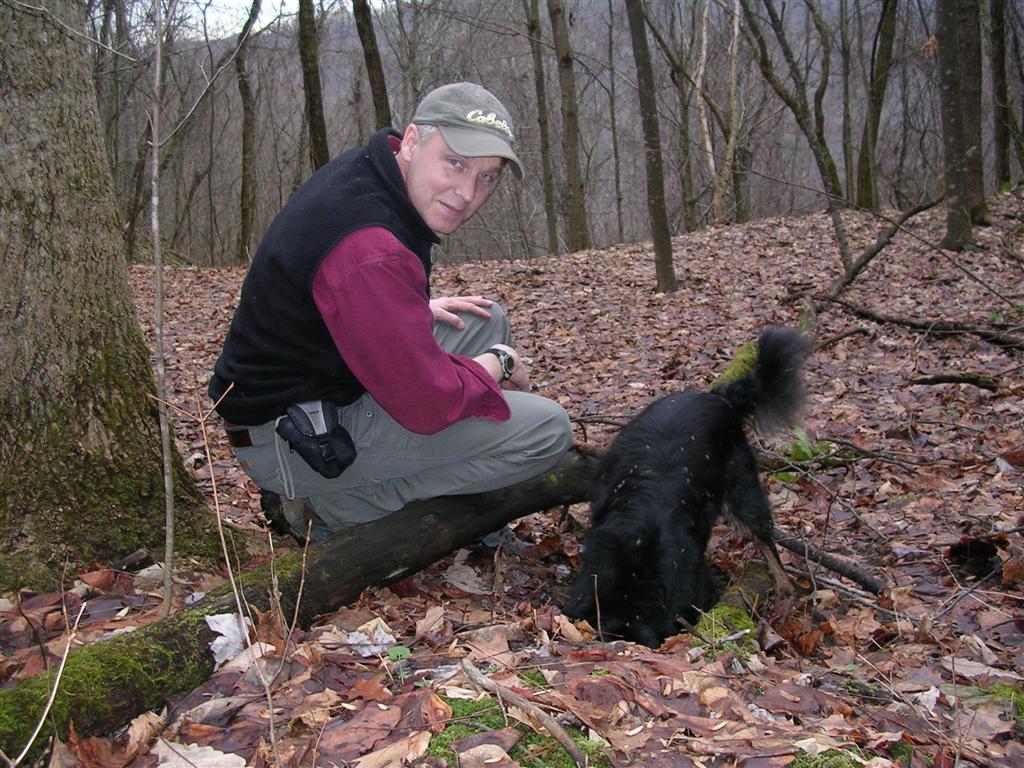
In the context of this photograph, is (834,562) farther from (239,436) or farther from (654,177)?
(654,177)

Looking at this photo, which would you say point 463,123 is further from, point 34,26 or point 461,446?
point 34,26

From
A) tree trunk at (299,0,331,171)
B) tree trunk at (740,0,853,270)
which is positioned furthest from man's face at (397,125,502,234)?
tree trunk at (299,0,331,171)

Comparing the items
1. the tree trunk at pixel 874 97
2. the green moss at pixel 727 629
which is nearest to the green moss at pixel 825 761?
the green moss at pixel 727 629

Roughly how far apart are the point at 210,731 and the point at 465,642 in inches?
34.9

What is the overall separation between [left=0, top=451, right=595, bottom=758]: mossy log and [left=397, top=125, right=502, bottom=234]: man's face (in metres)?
1.22

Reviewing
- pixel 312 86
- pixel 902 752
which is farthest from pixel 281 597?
pixel 312 86

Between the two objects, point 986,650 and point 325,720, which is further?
point 986,650

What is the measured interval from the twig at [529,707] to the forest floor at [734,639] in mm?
33

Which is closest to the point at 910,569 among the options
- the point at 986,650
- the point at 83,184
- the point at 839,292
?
the point at 986,650

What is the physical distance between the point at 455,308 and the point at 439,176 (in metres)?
0.89

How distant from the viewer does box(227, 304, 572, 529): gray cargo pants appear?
10.5ft

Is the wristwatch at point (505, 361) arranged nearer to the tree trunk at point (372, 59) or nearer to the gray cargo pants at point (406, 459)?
the gray cargo pants at point (406, 459)

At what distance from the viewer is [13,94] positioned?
2.93 meters

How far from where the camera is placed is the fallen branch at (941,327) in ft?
20.7
